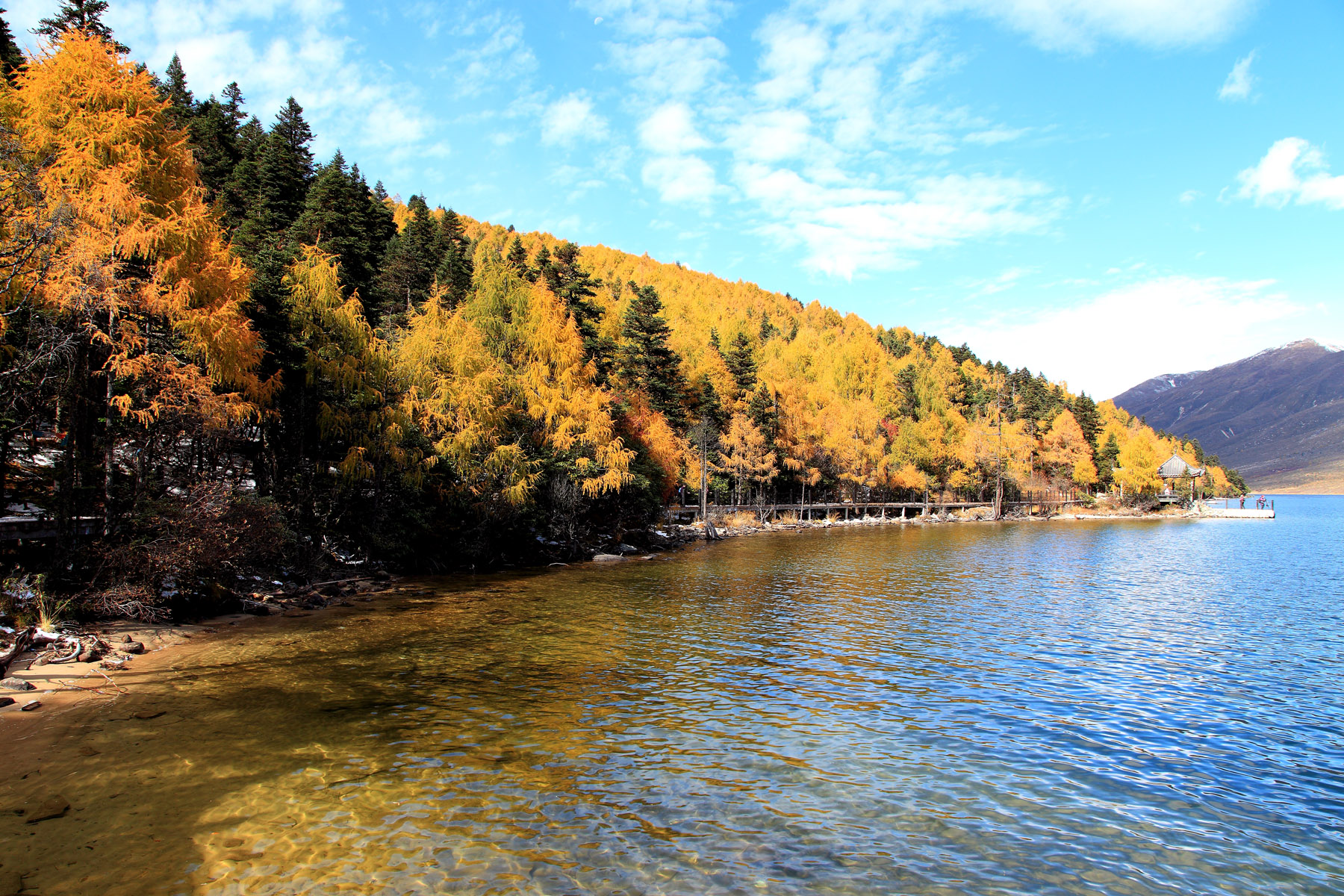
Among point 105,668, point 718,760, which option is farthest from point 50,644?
point 718,760

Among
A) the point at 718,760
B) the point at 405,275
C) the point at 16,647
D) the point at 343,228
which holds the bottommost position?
the point at 718,760

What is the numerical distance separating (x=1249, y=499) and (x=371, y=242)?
243 metres

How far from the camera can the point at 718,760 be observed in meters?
9.94

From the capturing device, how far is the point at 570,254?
49750 mm

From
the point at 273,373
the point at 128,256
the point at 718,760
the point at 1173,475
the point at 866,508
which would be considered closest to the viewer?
the point at 718,760

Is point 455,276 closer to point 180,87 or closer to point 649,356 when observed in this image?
point 649,356

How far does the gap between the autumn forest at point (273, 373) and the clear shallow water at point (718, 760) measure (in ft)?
20.3

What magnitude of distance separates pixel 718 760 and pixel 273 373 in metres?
21.7

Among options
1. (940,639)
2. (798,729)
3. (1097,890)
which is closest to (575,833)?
(798,729)

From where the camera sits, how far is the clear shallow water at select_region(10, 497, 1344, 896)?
280 inches

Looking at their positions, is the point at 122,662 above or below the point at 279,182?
below

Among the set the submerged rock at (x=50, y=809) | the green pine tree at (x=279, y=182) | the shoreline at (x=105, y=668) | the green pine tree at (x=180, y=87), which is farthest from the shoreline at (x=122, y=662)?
the green pine tree at (x=180, y=87)

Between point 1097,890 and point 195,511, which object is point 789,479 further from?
point 1097,890

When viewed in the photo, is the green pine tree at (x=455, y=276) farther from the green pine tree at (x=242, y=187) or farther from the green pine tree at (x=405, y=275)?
the green pine tree at (x=242, y=187)
